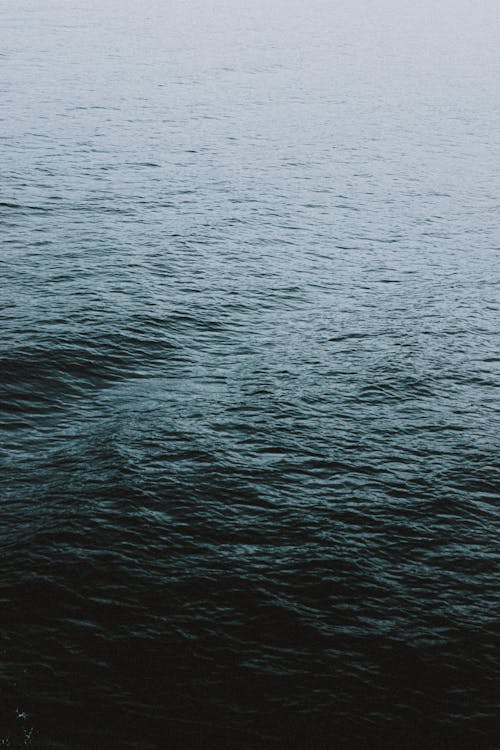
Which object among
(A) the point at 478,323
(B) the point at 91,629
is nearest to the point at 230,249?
(A) the point at 478,323

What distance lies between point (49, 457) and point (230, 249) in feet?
97.2

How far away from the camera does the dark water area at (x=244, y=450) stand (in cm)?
2333

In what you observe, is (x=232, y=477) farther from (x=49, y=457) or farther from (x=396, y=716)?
(x=396, y=716)

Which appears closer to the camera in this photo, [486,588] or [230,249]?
[486,588]

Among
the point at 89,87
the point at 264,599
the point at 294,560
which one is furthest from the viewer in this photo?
the point at 89,87

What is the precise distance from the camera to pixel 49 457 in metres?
32.9

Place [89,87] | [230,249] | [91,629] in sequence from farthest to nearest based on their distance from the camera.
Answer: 1. [89,87]
2. [230,249]
3. [91,629]

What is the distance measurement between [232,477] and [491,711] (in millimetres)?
13026

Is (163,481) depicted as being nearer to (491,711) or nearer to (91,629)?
(91,629)

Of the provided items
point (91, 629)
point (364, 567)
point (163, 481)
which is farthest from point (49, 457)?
point (364, 567)

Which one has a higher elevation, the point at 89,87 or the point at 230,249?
the point at 89,87

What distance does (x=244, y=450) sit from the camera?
3444 cm

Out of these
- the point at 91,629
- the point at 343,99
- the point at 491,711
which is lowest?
the point at 491,711

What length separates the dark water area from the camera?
23.3m
